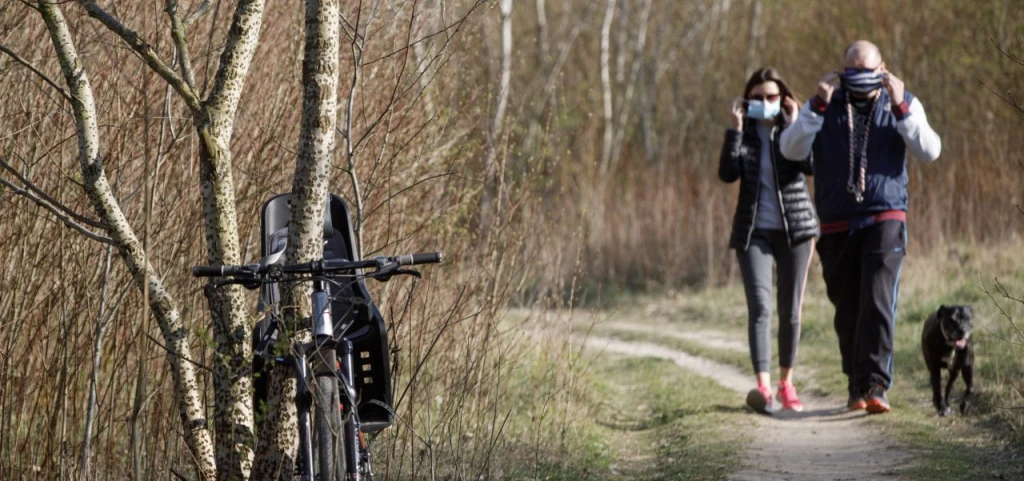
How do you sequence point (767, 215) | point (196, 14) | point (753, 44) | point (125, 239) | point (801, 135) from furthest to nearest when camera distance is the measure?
point (753, 44) → point (767, 215) → point (801, 135) → point (196, 14) → point (125, 239)

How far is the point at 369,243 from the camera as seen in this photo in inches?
263

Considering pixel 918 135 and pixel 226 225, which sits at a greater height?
pixel 918 135

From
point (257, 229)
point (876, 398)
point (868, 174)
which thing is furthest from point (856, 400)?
point (257, 229)

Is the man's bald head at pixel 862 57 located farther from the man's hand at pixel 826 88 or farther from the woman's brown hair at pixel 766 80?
the woman's brown hair at pixel 766 80

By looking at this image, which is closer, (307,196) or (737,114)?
(307,196)

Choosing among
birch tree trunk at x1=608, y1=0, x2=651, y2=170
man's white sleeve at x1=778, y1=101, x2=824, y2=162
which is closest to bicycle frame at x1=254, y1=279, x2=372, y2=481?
man's white sleeve at x1=778, y1=101, x2=824, y2=162

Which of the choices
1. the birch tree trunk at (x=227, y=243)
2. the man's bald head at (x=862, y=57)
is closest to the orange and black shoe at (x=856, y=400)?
the man's bald head at (x=862, y=57)

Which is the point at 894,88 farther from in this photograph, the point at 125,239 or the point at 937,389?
the point at 125,239

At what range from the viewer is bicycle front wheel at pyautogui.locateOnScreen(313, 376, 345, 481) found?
387cm

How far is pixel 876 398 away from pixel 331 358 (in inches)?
170

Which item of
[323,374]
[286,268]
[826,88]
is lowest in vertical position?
[323,374]

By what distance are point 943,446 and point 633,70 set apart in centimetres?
1713

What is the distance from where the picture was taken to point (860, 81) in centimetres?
717

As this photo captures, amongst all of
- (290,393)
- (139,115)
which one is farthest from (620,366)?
(290,393)
